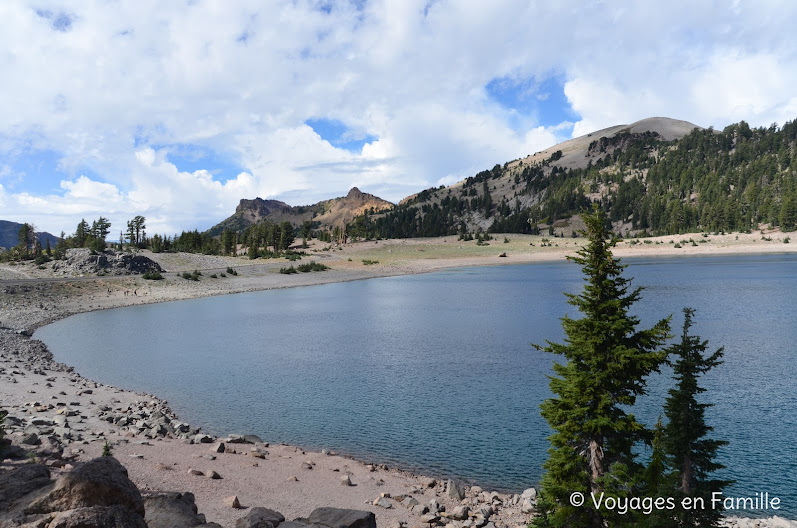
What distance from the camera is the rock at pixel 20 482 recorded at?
8291 mm

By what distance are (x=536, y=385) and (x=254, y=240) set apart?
147707mm

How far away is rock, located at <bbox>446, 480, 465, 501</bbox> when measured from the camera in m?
14.9

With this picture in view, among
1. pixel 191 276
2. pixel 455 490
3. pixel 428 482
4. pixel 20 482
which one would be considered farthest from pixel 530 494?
pixel 191 276

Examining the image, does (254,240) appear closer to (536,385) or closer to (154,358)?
(154,358)

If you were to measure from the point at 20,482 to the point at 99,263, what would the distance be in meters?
86.1

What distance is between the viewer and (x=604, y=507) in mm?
11000

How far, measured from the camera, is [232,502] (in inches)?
505

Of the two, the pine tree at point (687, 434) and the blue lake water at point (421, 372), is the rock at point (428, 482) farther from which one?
the pine tree at point (687, 434)

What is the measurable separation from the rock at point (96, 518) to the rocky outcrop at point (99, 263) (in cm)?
8609

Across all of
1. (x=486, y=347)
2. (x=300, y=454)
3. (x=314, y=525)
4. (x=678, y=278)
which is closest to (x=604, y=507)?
(x=314, y=525)

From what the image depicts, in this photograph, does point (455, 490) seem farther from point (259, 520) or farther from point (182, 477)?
point (182, 477)

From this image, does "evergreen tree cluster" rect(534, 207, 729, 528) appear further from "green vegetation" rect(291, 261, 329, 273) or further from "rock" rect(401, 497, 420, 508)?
"green vegetation" rect(291, 261, 329, 273)

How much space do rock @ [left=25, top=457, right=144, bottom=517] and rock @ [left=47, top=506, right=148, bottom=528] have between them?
0.52 meters

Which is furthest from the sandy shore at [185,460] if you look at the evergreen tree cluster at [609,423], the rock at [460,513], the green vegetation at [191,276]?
the green vegetation at [191,276]
